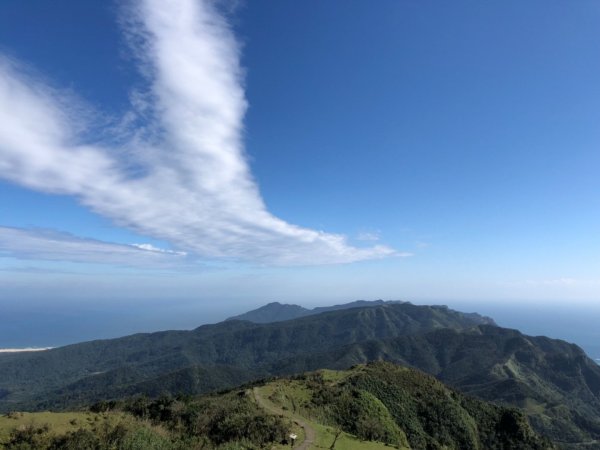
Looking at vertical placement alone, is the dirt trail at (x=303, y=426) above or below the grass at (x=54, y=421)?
below

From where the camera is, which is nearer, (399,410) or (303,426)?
(303,426)

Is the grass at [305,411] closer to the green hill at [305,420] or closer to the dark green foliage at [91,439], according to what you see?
the green hill at [305,420]

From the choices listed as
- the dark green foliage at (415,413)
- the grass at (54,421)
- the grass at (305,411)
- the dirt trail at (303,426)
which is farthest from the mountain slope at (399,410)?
the grass at (54,421)

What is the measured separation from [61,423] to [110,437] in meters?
4.54

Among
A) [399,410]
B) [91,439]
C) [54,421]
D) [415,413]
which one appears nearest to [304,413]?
[399,410]

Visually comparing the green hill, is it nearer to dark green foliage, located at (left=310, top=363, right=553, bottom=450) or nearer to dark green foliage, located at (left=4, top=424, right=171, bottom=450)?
dark green foliage, located at (left=4, top=424, right=171, bottom=450)

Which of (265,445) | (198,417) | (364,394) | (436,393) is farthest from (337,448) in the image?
(436,393)

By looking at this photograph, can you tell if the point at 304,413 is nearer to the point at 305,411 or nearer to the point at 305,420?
the point at 305,411

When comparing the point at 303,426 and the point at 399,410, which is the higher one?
the point at 303,426

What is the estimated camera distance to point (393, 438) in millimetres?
55219

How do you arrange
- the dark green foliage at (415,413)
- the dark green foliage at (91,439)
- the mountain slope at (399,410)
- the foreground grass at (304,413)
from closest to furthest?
the dark green foliage at (91,439), the foreground grass at (304,413), the mountain slope at (399,410), the dark green foliage at (415,413)

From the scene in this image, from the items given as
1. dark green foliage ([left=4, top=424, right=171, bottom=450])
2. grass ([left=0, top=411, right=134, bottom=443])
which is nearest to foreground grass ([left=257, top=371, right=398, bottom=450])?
dark green foliage ([left=4, top=424, right=171, bottom=450])

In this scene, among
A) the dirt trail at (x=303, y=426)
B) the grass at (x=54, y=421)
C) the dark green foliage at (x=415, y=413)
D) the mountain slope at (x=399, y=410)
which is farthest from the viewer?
the dark green foliage at (x=415, y=413)

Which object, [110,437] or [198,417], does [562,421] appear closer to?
[198,417]
